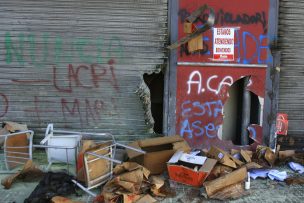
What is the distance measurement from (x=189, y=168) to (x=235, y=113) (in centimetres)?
216

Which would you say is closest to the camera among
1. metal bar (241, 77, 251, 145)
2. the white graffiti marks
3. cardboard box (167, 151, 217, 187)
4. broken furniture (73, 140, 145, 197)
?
broken furniture (73, 140, 145, 197)

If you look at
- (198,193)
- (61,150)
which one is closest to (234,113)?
(198,193)

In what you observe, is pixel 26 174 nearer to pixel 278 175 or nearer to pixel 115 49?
pixel 115 49

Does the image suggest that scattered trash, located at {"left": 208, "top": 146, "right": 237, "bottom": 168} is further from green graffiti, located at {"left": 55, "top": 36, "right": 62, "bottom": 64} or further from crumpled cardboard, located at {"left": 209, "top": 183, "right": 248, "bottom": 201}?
green graffiti, located at {"left": 55, "top": 36, "right": 62, "bottom": 64}

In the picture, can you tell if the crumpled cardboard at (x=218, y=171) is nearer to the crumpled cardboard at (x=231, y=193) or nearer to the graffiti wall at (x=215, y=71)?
the crumpled cardboard at (x=231, y=193)

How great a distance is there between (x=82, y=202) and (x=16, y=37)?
306 centimetres

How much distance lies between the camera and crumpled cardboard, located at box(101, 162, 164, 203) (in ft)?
13.9

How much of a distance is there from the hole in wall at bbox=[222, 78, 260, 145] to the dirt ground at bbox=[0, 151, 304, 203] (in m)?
1.53

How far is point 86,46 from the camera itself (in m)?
5.77

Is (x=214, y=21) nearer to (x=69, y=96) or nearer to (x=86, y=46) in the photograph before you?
(x=86, y=46)

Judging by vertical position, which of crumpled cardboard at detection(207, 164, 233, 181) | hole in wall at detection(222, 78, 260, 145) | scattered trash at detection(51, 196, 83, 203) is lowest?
scattered trash at detection(51, 196, 83, 203)

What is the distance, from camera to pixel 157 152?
5.21m

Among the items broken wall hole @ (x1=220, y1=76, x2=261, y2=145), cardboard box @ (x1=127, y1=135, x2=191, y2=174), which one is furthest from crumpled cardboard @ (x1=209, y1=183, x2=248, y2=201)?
broken wall hole @ (x1=220, y1=76, x2=261, y2=145)

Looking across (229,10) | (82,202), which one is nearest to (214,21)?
(229,10)
